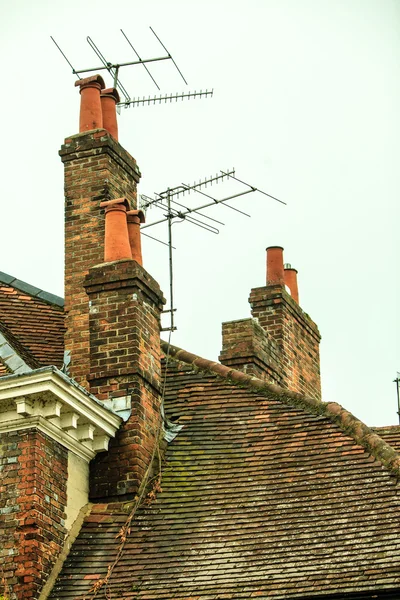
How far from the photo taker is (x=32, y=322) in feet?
59.0

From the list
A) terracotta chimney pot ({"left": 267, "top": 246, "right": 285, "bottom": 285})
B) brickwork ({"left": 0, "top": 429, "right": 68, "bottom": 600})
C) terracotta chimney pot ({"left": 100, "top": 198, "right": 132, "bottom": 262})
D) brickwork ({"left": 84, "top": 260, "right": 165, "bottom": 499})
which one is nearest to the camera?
brickwork ({"left": 0, "top": 429, "right": 68, "bottom": 600})

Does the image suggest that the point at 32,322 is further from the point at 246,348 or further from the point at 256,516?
the point at 256,516

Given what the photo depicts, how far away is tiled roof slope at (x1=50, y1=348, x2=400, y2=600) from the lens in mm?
13242

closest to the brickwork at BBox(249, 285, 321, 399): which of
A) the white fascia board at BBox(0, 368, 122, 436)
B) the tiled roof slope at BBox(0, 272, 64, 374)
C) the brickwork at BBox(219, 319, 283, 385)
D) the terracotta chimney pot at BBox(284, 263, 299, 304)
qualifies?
the terracotta chimney pot at BBox(284, 263, 299, 304)

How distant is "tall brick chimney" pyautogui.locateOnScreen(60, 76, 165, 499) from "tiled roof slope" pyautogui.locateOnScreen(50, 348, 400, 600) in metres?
0.53

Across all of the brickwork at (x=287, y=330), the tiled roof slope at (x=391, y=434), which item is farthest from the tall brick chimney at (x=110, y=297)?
the brickwork at (x=287, y=330)

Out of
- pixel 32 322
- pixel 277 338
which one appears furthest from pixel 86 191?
pixel 277 338

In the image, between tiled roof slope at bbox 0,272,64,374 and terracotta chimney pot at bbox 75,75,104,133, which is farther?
terracotta chimney pot at bbox 75,75,104,133

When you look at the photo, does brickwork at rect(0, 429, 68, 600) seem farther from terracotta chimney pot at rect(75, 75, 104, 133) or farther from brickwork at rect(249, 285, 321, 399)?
brickwork at rect(249, 285, 321, 399)

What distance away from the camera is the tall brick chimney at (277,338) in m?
18.9

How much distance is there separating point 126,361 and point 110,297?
3.04ft

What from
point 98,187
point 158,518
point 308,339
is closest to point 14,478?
point 158,518

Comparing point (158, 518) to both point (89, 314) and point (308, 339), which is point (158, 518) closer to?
point (89, 314)

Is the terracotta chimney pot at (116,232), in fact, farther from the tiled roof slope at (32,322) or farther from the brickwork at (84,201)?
the tiled roof slope at (32,322)
